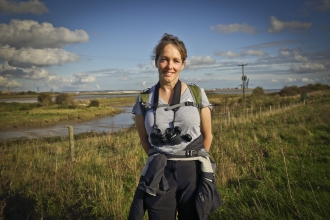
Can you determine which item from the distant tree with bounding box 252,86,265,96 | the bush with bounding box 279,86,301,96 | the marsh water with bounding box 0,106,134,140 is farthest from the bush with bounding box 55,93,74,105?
the bush with bounding box 279,86,301,96

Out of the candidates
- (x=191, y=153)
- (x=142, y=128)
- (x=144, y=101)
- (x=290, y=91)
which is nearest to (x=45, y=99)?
(x=290, y=91)

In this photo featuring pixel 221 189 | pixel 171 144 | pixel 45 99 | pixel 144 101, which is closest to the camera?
pixel 171 144

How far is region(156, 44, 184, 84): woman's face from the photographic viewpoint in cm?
183

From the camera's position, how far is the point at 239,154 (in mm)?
5672

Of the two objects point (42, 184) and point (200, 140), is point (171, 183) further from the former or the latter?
point (42, 184)

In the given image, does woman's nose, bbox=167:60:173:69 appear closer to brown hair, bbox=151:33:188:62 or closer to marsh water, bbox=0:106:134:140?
brown hair, bbox=151:33:188:62

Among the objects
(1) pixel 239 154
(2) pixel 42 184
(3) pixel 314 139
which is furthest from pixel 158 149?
(3) pixel 314 139

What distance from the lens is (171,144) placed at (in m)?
1.74

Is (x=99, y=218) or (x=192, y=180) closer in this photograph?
(x=192, y=180)

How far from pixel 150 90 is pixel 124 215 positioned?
2.06 m

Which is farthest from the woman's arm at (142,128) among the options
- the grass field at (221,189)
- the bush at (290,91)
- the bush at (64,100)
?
the bush at (290,91)

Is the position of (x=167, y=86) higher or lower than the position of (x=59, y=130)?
higher

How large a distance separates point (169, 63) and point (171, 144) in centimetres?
59

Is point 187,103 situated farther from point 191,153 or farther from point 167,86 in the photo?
point 191,153
